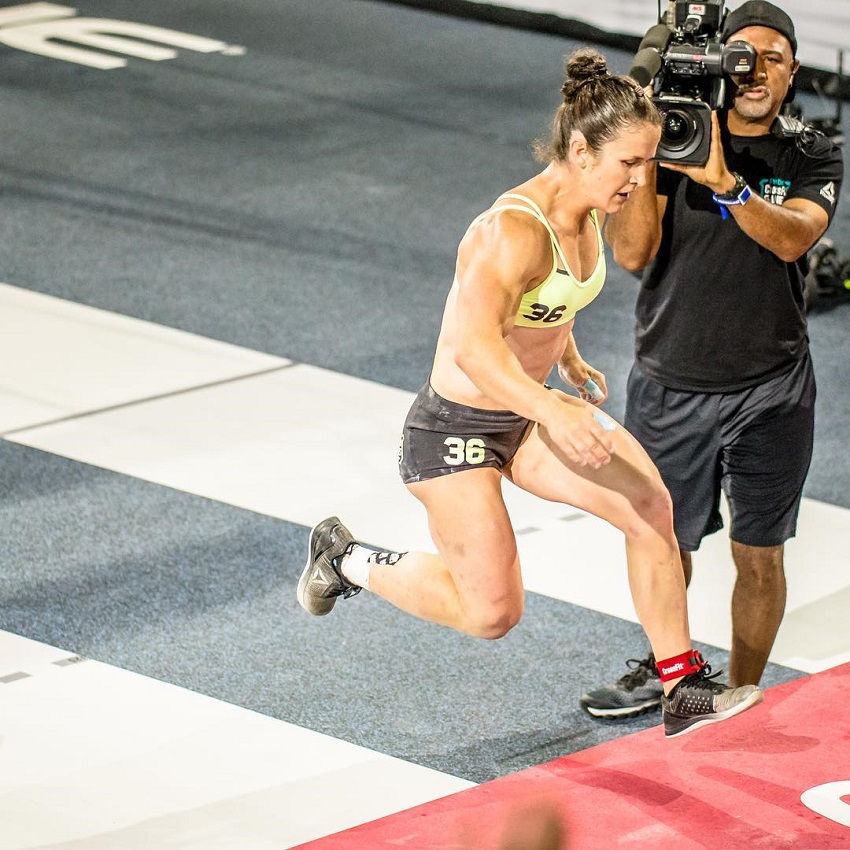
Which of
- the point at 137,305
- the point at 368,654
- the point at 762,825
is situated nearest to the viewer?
the point at 762,825

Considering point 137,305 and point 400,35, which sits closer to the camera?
point 137,305

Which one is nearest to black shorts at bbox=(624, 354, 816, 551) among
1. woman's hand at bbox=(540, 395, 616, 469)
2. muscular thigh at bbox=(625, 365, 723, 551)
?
muscular thigh at bbox=(625, 365, 723, 551)

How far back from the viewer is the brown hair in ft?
10.9

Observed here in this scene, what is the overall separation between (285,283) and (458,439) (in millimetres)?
3958

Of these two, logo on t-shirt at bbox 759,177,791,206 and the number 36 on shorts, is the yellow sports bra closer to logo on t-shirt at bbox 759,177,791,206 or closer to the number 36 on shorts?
the number 36 on shorts

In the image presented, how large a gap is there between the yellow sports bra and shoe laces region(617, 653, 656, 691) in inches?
46.4

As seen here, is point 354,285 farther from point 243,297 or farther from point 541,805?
point 541,805

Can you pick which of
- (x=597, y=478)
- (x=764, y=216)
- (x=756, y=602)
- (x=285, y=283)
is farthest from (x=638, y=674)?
(x=285, y=283)

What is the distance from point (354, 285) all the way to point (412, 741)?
3.70m

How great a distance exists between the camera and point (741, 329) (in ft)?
13.3

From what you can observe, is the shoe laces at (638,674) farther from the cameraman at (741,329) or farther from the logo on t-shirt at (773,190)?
the logo on t-shirt at (773,190)

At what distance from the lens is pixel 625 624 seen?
4.71m

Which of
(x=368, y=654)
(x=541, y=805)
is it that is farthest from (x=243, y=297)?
(x=541, y=805)

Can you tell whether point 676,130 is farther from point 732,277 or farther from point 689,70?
point 732,277
